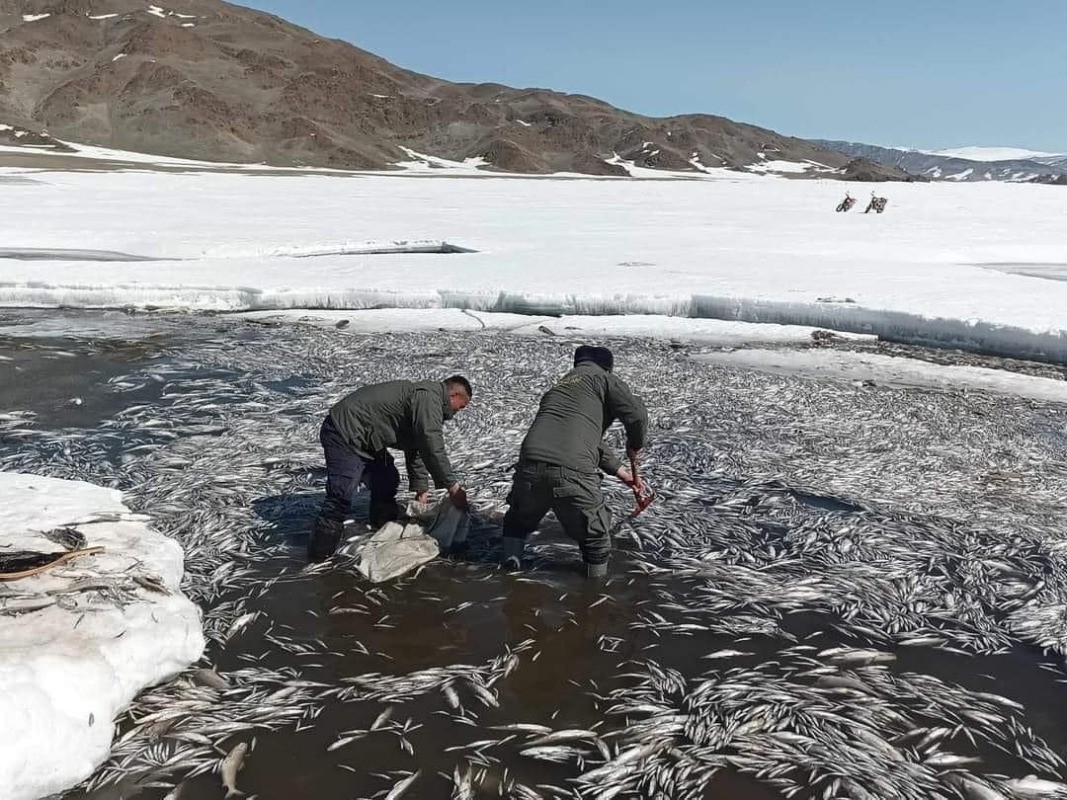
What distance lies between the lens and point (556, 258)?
2470 cm

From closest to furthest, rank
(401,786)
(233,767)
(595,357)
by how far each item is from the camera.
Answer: (401,786), (233,767), (595,357)

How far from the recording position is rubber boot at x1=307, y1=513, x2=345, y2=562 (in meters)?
7.05

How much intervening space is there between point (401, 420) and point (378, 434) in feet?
0.78

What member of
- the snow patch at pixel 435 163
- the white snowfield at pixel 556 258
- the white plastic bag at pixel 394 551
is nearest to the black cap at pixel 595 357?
the white plastic bag at pixel 394 551

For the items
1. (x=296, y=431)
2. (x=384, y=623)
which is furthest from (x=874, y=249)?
(x=384, y=623)

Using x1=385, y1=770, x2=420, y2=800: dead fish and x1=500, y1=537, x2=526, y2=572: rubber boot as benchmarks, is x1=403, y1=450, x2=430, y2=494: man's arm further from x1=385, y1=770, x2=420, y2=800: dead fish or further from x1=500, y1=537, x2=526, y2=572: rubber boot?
x1=385, y1=770, x2=420, y2=800: dead fish

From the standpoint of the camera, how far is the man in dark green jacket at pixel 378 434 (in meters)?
6.95

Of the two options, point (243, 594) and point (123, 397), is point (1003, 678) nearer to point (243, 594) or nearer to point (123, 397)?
point (243, 594)

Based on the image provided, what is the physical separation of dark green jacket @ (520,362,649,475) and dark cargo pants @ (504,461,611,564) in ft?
0.30

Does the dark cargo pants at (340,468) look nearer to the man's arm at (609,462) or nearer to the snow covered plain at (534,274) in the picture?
the snow covered plain at (534,274)

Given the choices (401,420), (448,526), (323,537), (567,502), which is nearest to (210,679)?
(323,537)

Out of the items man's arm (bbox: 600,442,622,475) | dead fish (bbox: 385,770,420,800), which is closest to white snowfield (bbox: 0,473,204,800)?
dead fish (bbox: 385,770,420,800)

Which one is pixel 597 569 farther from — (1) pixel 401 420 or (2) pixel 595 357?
(1) pixel 401 420

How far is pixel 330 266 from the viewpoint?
23312 mm
